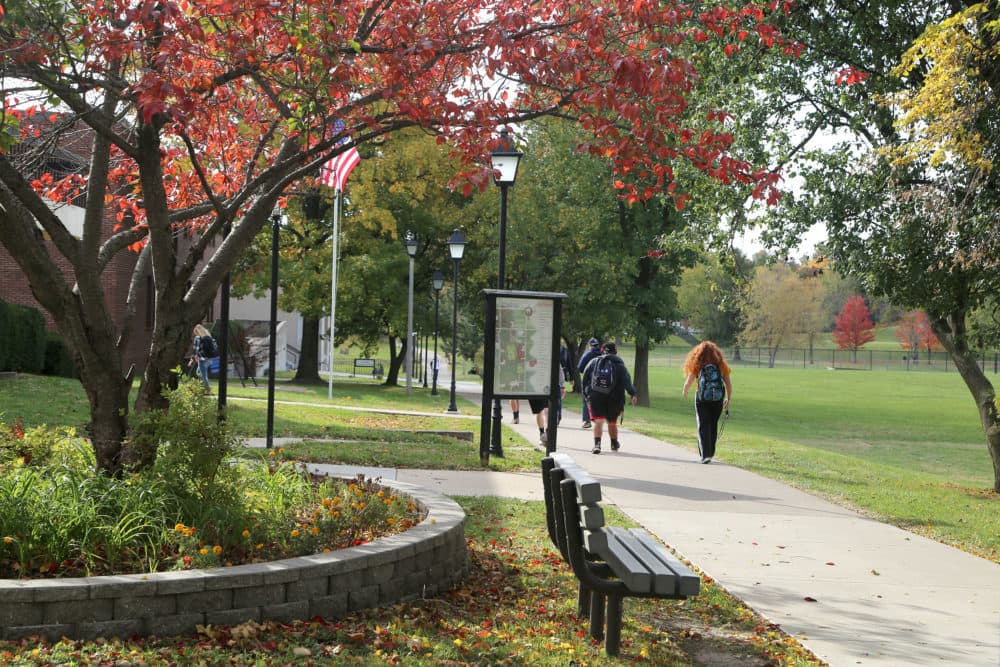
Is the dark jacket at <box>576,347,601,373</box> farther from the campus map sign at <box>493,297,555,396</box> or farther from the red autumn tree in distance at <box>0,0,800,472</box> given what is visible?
the red autumn tree in distance at <box>0,0,800,472</box>

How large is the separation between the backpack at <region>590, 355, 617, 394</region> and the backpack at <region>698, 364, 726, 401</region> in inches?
61.1

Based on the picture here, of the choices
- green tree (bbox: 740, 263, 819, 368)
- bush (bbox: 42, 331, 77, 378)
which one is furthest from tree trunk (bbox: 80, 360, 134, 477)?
green tree (bbox: 740, 263, 819, 368)

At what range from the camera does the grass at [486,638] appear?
464 cm

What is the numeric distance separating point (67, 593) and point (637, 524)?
564cm

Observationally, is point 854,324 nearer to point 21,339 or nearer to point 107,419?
point 21,339

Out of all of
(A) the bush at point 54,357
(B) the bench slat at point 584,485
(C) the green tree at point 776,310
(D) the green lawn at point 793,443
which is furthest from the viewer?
(C) the green tree at point 776,310

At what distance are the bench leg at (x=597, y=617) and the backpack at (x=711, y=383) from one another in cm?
970

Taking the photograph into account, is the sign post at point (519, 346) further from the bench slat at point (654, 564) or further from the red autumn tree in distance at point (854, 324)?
the red autumn tree in distance at point (854, 324)

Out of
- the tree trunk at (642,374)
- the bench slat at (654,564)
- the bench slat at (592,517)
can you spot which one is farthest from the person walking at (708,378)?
the tree trunk at (642,374)

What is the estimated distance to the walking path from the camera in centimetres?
573

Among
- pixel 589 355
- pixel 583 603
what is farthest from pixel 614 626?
pixel 589 355

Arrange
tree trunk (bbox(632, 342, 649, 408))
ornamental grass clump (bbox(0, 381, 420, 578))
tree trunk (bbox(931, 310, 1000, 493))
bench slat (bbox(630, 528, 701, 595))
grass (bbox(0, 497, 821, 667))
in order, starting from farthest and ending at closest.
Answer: tree trunk (bbox(632, 342, 649, 408)) < tree trunk (bbox(931, 310, 1000, 493)) < ornamental grass clump (bbox(0, 381, 420, 578)) < bench slat (bbox(630, 528, 701, 595)) < grass (bbox(0, 497, 821, 667))

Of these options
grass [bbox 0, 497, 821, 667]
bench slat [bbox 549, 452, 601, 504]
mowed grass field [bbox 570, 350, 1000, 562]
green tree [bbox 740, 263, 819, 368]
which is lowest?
mowed grass field [bbox 570, 350, 1000, 562]

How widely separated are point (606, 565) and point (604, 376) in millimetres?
10404
